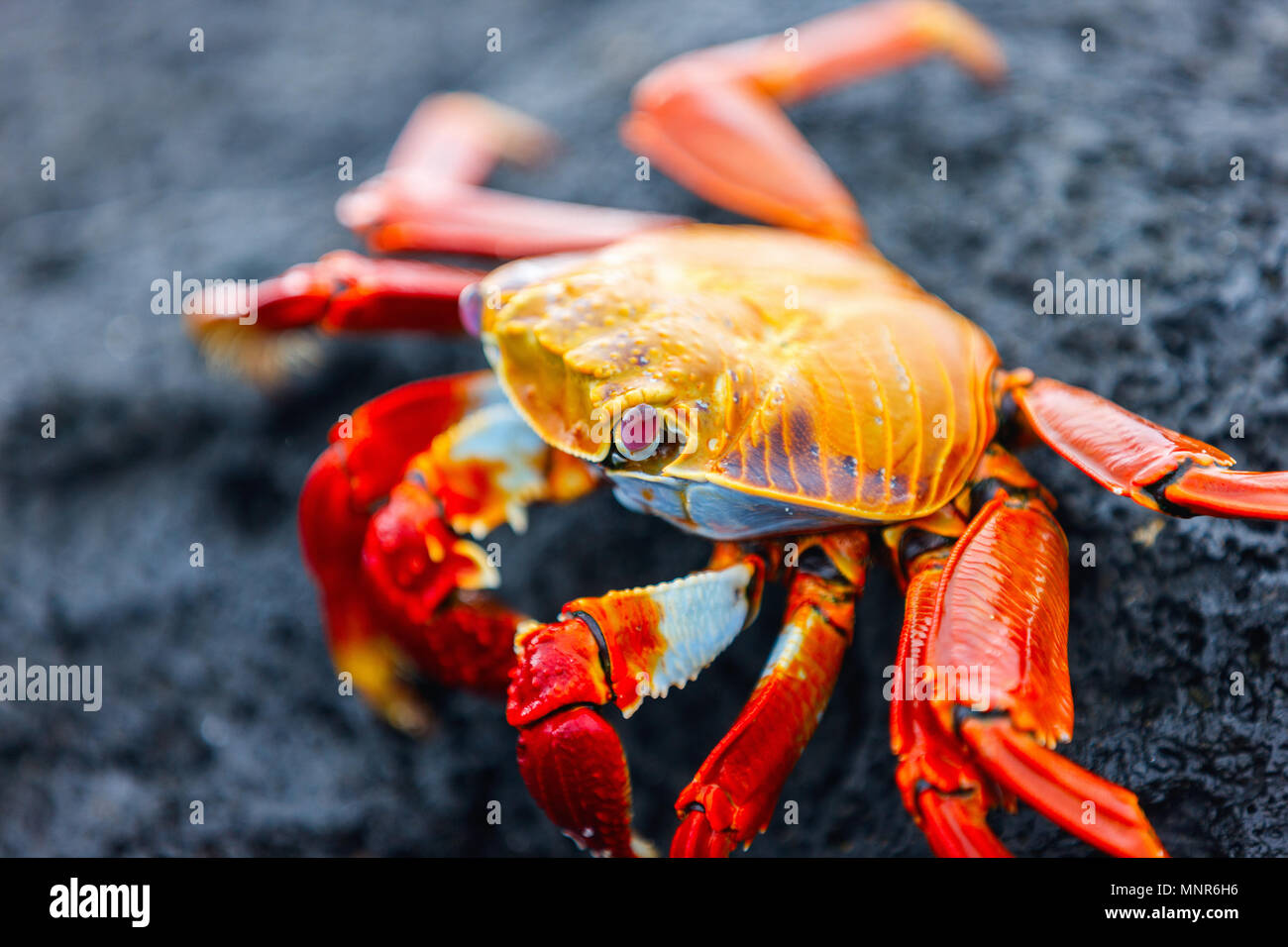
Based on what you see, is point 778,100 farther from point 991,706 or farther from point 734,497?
point 991,706

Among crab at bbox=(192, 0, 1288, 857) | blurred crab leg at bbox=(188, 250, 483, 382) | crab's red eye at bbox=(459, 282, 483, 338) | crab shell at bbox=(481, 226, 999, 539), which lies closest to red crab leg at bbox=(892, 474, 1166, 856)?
crab at bbox=(192, 0, 1288, 857)

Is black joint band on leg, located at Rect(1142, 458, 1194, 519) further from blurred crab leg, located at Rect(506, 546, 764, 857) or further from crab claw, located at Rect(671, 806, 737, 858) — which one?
crab claw, located at Rect(671, 806, 737, 858)

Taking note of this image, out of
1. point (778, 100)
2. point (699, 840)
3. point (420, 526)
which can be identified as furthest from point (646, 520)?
point (778, 100)

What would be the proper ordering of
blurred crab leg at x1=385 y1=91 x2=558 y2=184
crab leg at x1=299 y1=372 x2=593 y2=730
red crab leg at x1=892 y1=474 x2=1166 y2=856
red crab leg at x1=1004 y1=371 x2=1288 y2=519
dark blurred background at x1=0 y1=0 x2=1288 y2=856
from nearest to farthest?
1. red crab leg at x1=892 y1=474 x2=1166 y2=856
2. red crab leg at x1=1004 y1=371 x2=1288 y2=519
3. dark blurred background at x1=0 y1=0 x2=1288 y2=856
4. crab leg at x1=299 y1=372 x2=593 y2=730
5. blurred crab leg at x1=385 y1=91 x2=558 y2=184

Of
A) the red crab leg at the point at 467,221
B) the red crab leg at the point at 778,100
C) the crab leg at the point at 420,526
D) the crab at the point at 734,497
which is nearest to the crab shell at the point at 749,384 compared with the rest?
the crab at the point at 734,497

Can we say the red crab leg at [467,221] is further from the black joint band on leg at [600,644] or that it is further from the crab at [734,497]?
the black joint band on leg at [600,644]
